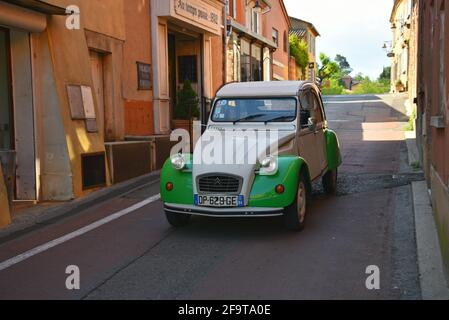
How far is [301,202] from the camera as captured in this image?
6.97m

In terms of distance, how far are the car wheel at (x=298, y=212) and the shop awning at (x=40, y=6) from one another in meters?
5.09

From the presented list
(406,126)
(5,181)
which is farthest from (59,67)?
(406,126)

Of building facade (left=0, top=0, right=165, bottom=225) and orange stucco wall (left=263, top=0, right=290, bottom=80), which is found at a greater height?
orange stucco wall (left=263, top=0, right=290, bottom=80)

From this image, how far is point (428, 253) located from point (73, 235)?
4370 millimetres

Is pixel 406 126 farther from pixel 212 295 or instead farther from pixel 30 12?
pixel 212 295

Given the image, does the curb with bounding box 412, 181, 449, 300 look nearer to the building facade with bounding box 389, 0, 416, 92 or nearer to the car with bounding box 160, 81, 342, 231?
the car with bounding box 160, 81, 342, 231

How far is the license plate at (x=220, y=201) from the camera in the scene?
6.53 metres

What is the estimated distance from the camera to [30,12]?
8758 mm

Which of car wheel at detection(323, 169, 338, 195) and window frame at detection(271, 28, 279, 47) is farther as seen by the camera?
window frame at detection(271, 28, 279, 47)

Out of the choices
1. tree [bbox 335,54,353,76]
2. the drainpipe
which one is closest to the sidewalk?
the drainpipe

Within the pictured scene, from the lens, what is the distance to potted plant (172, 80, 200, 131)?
15602 mm

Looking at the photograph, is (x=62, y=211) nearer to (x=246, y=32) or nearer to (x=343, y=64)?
(x=246, y=32)

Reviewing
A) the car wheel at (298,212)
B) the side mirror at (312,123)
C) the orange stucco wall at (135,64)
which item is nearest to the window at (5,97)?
the orange stucco wall at (135,64)
